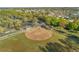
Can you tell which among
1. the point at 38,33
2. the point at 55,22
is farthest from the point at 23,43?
the point at 55,22

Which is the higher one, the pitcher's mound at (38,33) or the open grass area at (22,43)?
the pitcher's mound at (38,33)

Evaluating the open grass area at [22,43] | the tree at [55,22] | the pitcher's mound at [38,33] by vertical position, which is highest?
the tree at [55,22]

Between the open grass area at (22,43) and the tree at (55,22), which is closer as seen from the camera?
the open grass area at (22,43)

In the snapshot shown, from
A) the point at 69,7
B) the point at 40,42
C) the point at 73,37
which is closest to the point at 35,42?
the point at 40,42

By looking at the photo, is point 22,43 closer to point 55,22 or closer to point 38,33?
point 38,33

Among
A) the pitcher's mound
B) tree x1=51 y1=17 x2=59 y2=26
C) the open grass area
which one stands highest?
tree x1=51 y1=17 x2=59 y2=26
